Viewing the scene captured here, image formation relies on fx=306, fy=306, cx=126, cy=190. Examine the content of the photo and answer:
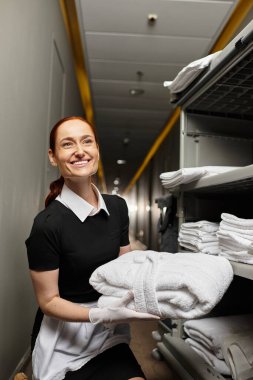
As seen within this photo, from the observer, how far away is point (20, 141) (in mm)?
1409

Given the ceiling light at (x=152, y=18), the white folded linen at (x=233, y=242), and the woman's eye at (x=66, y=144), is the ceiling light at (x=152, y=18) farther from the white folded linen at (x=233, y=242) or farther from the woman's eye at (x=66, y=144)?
the white folded linen at (x=233, y=242)

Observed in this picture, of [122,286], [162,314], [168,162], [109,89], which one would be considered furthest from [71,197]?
[168,162]

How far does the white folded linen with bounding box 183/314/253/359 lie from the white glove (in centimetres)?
53

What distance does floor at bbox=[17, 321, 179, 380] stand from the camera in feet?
4.85

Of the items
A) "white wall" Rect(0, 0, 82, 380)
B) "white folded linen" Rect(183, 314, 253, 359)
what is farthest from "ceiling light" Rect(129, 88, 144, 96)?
"white folded linen" Rect(183, 314, 253, 359)

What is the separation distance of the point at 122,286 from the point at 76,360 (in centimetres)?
35

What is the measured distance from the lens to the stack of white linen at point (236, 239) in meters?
0.94

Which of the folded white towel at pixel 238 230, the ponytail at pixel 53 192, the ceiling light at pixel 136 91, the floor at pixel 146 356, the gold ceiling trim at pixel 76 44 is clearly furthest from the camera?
the ceiling light at pixel 136 91

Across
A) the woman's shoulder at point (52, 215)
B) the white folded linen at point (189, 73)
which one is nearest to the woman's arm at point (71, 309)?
the woman's shoulder at point (52, 215)

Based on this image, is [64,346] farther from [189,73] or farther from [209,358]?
[189,73]

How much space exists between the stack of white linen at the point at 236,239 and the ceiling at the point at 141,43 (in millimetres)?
1826

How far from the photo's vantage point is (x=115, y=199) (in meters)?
1.20

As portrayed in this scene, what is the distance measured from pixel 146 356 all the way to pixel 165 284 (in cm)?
124

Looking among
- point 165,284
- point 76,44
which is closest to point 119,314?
point 165,284
